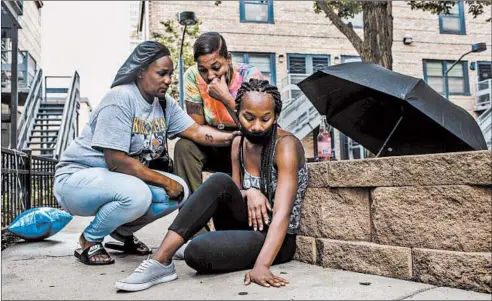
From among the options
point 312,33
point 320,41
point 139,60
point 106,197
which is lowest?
point 106,197

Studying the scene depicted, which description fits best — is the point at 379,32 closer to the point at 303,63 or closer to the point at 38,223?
the point at 38,223

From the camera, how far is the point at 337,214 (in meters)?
2.98

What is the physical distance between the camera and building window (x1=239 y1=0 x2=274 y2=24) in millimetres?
16750

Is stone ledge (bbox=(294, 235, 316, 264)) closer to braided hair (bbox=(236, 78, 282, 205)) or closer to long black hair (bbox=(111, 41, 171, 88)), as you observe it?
braided hair (bbox=(236, 78, 282, 205))

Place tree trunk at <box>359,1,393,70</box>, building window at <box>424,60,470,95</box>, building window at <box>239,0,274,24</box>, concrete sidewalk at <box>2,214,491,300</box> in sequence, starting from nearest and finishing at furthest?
concrete sidewalk at <box>2,214,491,300</box> → tree trunk at <box>359,1,393,70</box> → building window at <box>239,0,274,24</box> → building window at <box>424,60,470,95</box>

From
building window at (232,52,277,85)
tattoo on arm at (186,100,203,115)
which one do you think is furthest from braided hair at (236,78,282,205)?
building window at (232,52,277,85)

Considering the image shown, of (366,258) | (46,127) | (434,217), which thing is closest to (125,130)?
(366,258)

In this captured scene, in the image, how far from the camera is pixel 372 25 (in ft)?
23.4

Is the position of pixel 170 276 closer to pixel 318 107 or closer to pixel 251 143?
pixel 251 143

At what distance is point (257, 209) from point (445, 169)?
1.08m

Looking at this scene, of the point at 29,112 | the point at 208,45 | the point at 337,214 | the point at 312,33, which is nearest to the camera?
the point at 337,214

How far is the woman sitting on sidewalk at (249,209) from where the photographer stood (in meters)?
2.57

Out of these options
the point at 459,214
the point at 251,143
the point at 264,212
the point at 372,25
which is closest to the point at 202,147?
the point at 251,143

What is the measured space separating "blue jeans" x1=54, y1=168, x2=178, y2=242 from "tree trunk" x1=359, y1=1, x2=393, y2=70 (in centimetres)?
487
